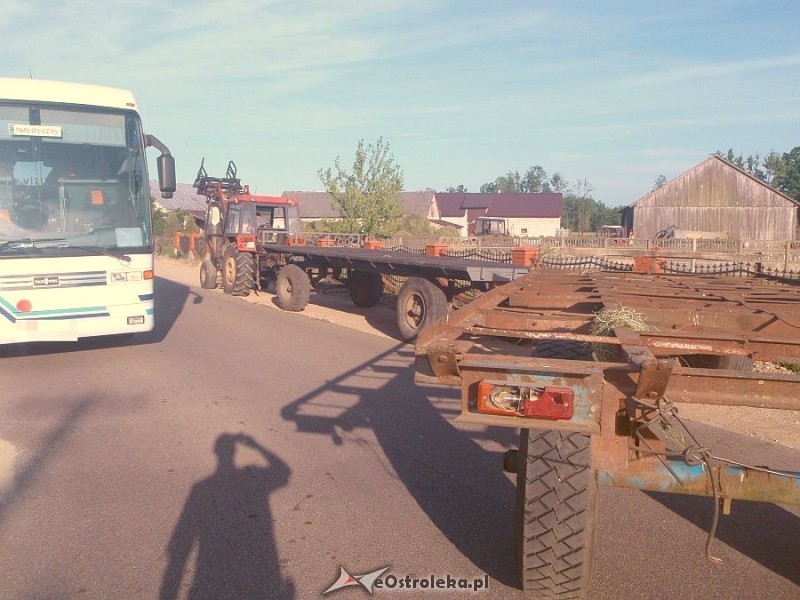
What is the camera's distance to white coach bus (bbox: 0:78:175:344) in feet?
30.4

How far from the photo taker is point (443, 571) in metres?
4.14

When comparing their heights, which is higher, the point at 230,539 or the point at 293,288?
the point at 293,288

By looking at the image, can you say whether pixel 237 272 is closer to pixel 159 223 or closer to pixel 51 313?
pixel 51 313

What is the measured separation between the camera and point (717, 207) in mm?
51562

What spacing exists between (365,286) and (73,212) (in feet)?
27.1

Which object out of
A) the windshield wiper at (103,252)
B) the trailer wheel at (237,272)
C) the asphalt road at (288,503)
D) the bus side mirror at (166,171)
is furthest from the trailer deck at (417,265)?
the windshield wiper at (103,252)

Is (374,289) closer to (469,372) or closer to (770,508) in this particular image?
(770,508)

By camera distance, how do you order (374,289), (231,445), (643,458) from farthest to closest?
(374,289) < (231,445) < (643,458)

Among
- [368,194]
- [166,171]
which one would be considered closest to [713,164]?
[368,194]

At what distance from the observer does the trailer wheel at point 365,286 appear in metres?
17.2

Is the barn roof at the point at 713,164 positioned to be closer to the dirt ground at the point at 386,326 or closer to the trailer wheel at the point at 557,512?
the dirt ground at the point at 386,326

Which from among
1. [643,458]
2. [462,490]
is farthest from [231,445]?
[643,458]

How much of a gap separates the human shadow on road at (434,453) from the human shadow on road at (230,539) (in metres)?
1.03

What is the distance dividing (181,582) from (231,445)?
246 cm
